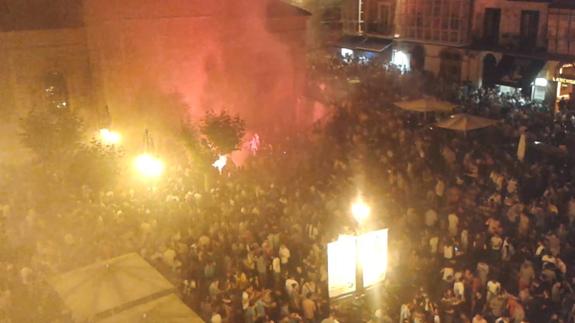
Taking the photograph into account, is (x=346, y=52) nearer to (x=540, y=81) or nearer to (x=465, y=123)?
(x=540, y=81)

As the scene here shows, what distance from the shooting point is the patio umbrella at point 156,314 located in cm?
806

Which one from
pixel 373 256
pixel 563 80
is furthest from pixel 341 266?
pixel 563 80

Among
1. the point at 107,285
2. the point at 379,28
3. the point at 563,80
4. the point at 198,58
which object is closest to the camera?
the point at 107,285

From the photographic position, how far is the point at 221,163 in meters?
18.8

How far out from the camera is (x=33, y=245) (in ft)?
43.9

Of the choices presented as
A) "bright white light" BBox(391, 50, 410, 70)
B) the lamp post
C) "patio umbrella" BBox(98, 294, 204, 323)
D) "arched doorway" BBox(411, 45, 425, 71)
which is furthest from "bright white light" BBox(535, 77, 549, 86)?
"patio umbrella" BBox(98, 294, 204, 323)

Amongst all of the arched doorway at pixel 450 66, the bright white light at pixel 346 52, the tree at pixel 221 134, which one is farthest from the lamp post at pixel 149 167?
the bright white light at pixel 346 52

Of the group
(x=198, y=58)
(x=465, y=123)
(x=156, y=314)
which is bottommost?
(x=156, y=314)

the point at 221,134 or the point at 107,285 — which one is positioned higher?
the point at 221,134

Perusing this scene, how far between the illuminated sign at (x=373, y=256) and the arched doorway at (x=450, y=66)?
20.8 metres

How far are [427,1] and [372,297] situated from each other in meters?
23.5

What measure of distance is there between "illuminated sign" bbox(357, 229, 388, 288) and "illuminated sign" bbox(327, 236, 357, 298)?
0.18 m

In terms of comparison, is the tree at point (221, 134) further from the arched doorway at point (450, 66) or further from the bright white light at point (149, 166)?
the arched doorway at point (450, 66)

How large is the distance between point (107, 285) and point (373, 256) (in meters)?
4.62
